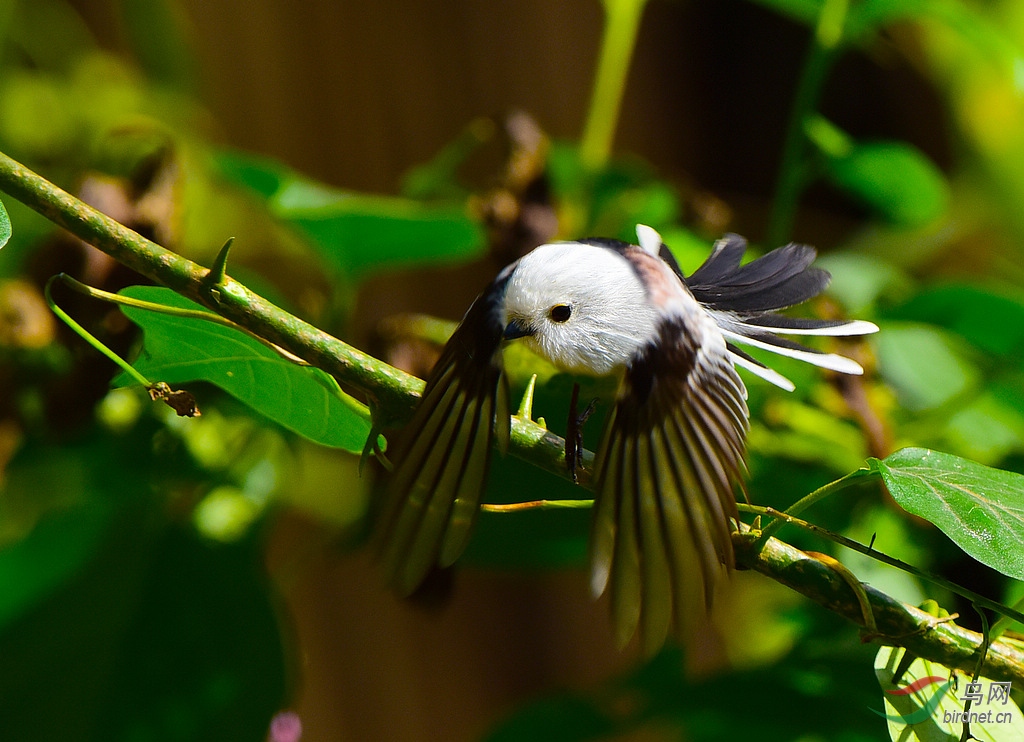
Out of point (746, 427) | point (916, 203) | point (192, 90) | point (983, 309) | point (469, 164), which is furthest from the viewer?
point (469, 164)

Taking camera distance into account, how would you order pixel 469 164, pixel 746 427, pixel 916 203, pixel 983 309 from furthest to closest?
pixel 469 164 < pixel 916 203 < pixel 983 309 < pixel 746 427

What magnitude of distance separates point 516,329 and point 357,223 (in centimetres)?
21

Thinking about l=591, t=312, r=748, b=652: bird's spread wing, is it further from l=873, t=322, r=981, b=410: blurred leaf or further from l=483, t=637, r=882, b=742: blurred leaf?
l=873, t=322, r=981, b=410: blurred leaf

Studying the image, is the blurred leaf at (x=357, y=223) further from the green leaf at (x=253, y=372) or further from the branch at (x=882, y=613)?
the branch at (x=882, y=613)

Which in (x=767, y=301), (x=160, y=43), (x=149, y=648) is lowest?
(x=149, y=648)

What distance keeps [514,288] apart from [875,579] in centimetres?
29

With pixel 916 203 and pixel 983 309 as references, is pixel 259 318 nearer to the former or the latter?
pixel 983 309

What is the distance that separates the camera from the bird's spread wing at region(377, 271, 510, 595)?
→ 0.21 m

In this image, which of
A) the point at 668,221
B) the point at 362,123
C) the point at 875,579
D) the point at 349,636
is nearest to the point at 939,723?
the point at 875,579

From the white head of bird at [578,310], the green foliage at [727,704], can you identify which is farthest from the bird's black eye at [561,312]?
the green foliage at [727,704]

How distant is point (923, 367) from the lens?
0.54 m

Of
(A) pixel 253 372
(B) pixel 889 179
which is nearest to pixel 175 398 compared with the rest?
(A) pixel 253 372

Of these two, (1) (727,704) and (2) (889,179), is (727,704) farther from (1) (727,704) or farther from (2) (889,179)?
(2) (889,179)

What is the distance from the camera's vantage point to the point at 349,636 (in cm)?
87
